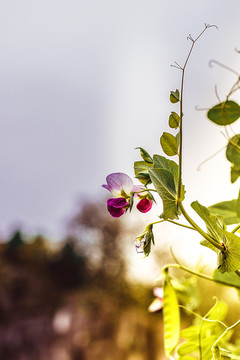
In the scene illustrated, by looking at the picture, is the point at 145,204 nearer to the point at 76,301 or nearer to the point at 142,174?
the point at 142,174

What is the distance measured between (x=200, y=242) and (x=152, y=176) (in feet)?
0.12

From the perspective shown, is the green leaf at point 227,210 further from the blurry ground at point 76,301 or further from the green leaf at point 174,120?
the blurry ground at point 76,301

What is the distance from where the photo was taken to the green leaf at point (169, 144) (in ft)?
0.54

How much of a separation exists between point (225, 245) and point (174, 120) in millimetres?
58

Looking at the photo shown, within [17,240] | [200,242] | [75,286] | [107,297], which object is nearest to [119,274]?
[107,297]

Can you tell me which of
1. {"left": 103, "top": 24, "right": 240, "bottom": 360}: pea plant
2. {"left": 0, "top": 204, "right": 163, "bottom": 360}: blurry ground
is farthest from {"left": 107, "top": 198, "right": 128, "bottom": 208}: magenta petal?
{"left": 0, "top": 204, "right": 163, "bottom": 360}: blurry ground

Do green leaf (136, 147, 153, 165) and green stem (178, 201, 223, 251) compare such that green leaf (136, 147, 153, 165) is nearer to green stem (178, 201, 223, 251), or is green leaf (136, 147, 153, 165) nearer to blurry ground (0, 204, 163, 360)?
green stem (178, 201, 223, 251)

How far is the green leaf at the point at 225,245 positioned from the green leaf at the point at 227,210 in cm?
4

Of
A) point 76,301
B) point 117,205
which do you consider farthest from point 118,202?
point 76,301

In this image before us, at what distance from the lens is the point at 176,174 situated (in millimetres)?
164

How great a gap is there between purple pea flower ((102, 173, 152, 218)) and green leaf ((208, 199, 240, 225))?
0.04 m

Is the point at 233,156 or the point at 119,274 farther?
the point at 119,274

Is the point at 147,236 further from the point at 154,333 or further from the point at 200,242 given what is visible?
the point at 154,333

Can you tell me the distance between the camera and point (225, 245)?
145mm
